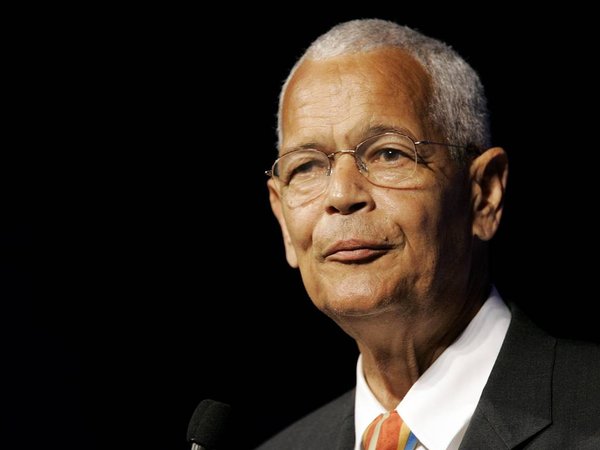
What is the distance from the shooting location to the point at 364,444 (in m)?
2.51

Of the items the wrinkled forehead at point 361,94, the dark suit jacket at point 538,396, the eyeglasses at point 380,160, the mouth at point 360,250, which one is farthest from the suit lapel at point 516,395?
the wrinkled forehead at point 361,94

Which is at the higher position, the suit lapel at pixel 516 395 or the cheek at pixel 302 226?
the cheek at pixel 302 226

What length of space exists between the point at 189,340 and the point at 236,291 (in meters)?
0.27

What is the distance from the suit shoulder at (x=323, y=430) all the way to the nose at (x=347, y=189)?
0.77m

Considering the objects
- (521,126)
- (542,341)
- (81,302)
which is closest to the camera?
(542,341)

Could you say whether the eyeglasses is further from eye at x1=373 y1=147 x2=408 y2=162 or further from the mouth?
the mouth

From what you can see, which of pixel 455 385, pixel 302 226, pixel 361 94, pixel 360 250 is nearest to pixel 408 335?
pixel 455 385

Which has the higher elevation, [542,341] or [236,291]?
[542,341]

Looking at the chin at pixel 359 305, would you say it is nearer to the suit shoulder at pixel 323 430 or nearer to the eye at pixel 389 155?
the eye at pixel 389 155

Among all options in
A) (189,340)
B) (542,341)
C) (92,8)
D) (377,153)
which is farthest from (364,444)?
(92,8)

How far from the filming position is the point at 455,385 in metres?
2.37

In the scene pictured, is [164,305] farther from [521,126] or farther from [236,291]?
[521,126]

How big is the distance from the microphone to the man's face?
0.42 metres

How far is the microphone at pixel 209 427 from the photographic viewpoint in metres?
2.18
